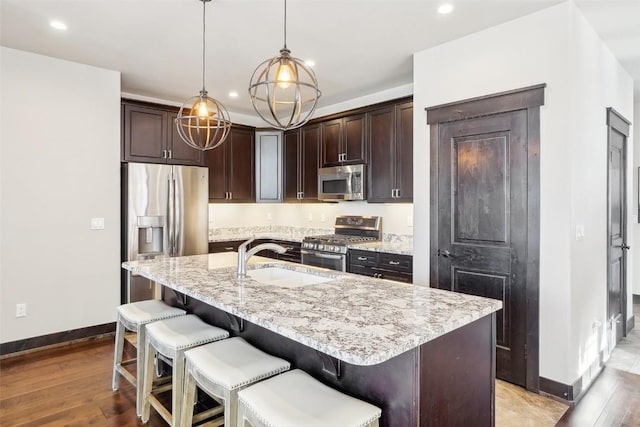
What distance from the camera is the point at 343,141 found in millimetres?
4852

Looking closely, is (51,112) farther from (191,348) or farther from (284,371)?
(284,371)

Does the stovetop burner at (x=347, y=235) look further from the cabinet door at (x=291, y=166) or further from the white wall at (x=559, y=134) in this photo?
the white wall at (x=559, y=134)

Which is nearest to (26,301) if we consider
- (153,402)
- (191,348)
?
(153,402)

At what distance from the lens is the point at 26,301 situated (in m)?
3.58

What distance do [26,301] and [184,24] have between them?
289 cm

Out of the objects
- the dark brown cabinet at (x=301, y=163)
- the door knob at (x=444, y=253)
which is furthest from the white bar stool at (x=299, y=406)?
the dark brown cabinet at (x=301, y=163)

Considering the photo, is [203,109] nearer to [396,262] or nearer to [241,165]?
[396,262]

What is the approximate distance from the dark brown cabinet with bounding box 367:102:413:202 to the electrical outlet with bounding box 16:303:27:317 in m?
3.61

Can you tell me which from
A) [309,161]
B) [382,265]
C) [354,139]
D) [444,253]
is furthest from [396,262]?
[309,161]

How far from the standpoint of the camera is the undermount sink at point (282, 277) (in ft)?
8.38

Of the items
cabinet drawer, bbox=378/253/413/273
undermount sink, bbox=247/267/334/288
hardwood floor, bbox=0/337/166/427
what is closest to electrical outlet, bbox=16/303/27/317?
hardwood floor, bbox=0/337/166/427

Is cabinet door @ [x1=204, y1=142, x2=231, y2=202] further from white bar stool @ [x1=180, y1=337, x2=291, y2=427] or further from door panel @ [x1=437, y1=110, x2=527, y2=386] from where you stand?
white bar stool @ [x1=180, y1=337, x2=291, y2=427]

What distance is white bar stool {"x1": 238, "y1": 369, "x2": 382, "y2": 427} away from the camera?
4.49 feet

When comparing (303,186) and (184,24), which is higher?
(184,24)
